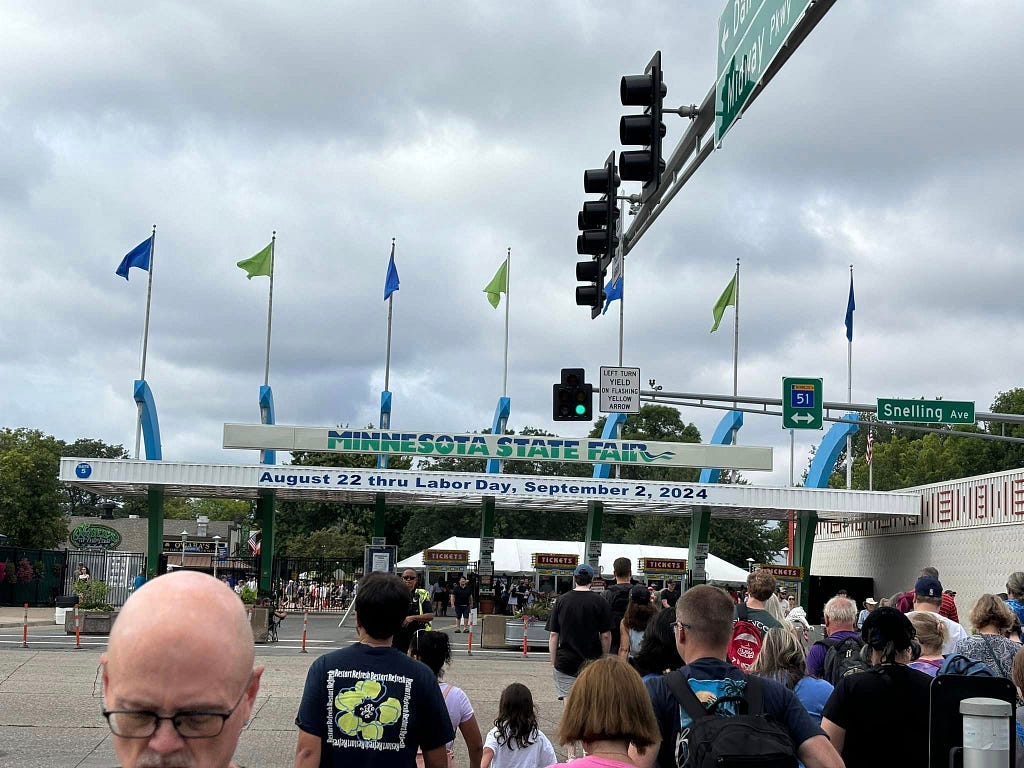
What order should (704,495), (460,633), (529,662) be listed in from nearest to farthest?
(529,662), (460,633), (704,495)

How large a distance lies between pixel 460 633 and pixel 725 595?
28.4 meters

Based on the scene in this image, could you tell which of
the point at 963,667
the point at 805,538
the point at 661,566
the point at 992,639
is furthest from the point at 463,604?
the point at 963,667

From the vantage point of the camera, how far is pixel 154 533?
33.9m

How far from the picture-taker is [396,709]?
16.5ft

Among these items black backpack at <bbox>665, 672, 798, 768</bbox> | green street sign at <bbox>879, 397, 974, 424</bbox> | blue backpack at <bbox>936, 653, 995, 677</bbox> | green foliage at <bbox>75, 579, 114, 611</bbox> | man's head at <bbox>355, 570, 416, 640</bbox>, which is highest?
green street sign at <bbox>879, 397, 974, 424</bbox>

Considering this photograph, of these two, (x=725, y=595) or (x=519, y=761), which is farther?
(x=519, y=761)

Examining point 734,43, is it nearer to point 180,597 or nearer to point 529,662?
point 180,597

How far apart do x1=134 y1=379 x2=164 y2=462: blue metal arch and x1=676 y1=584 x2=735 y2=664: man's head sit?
32835 mm

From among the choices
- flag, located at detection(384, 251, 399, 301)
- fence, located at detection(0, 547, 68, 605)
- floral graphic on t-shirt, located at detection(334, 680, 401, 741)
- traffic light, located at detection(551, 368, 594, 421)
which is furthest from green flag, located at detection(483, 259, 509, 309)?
floral graphic on t-shirt, located at detection(334, 680, 401, 741)

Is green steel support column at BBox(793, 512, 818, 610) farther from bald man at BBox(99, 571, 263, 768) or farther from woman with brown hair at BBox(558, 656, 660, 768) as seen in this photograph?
bald man at BBox(99, 571, 263, 768)

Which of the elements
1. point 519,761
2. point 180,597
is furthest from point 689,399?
point 180,597

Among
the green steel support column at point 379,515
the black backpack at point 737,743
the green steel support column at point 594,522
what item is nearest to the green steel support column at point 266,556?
the green steel support column at point 379,515

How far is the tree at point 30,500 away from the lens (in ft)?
196

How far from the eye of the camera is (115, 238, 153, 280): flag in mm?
38312
